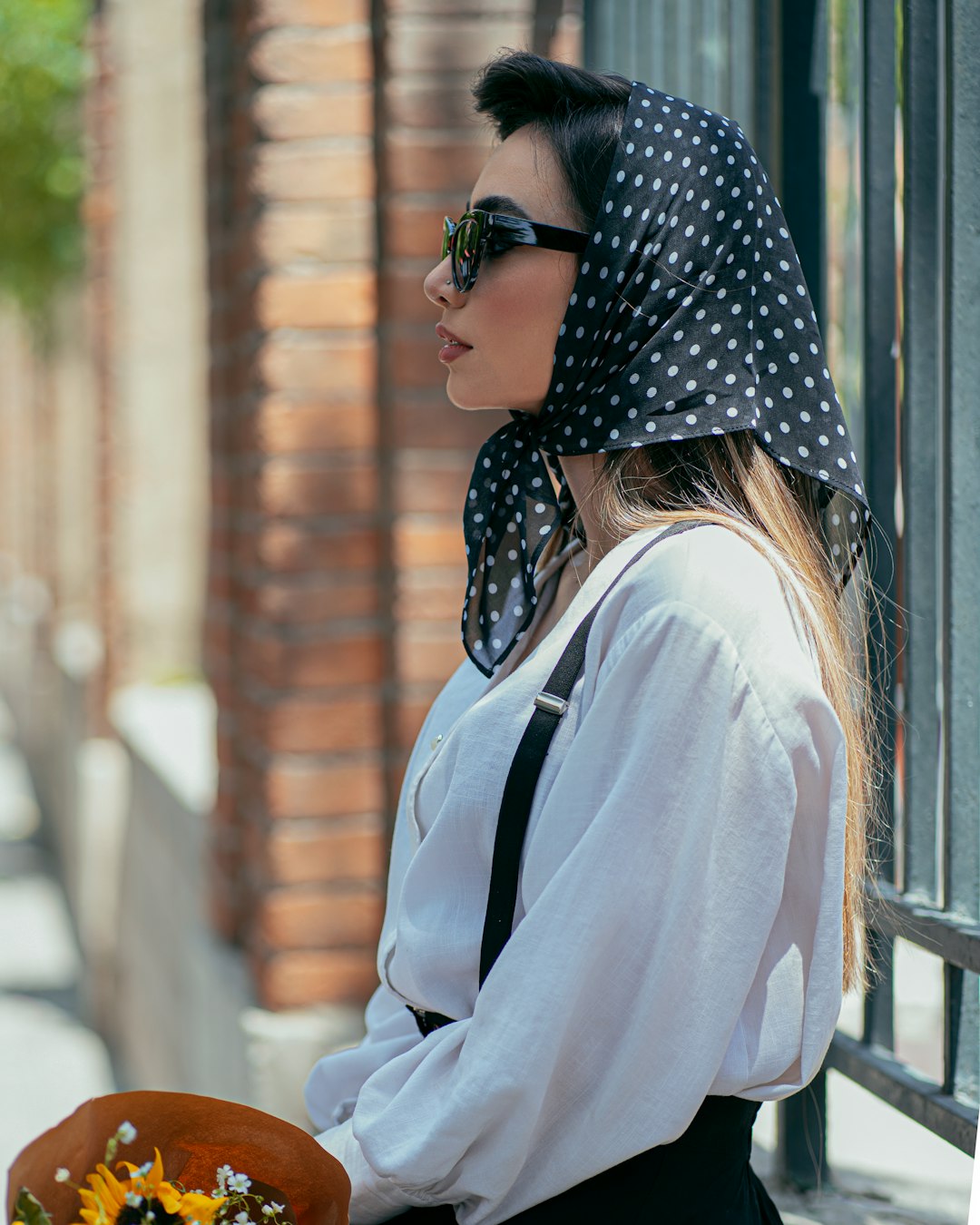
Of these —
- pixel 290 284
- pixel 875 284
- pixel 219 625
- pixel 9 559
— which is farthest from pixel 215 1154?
pixel 9 559

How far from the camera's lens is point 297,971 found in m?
3.23

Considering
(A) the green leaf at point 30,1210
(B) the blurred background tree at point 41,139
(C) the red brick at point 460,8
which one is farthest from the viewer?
(B) the blurred background tree at point 41,139

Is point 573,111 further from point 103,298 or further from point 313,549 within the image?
point 103,298

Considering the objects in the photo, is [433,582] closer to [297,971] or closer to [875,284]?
[297,971]

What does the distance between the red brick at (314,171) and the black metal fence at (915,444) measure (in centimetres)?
102

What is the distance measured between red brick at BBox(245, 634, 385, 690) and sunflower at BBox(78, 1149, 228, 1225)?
1.83 metres

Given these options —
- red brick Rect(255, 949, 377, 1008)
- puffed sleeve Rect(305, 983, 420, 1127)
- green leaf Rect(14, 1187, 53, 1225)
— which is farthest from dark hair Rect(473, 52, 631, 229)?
red brick Rect(255, 949, 377, 1008)

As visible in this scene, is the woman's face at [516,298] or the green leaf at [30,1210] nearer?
the green leaf at [30,1210]

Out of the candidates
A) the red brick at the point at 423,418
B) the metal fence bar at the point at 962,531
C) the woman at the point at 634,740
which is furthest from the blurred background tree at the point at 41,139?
the woman at the point at 634,740

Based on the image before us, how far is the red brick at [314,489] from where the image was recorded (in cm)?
313

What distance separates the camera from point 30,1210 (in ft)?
4.22

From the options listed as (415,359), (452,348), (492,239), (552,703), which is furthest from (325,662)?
(552,703)

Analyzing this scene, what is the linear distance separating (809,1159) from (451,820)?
119 centimetres

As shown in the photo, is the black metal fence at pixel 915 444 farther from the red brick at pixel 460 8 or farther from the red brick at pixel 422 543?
the red brick at pixel 422 543
